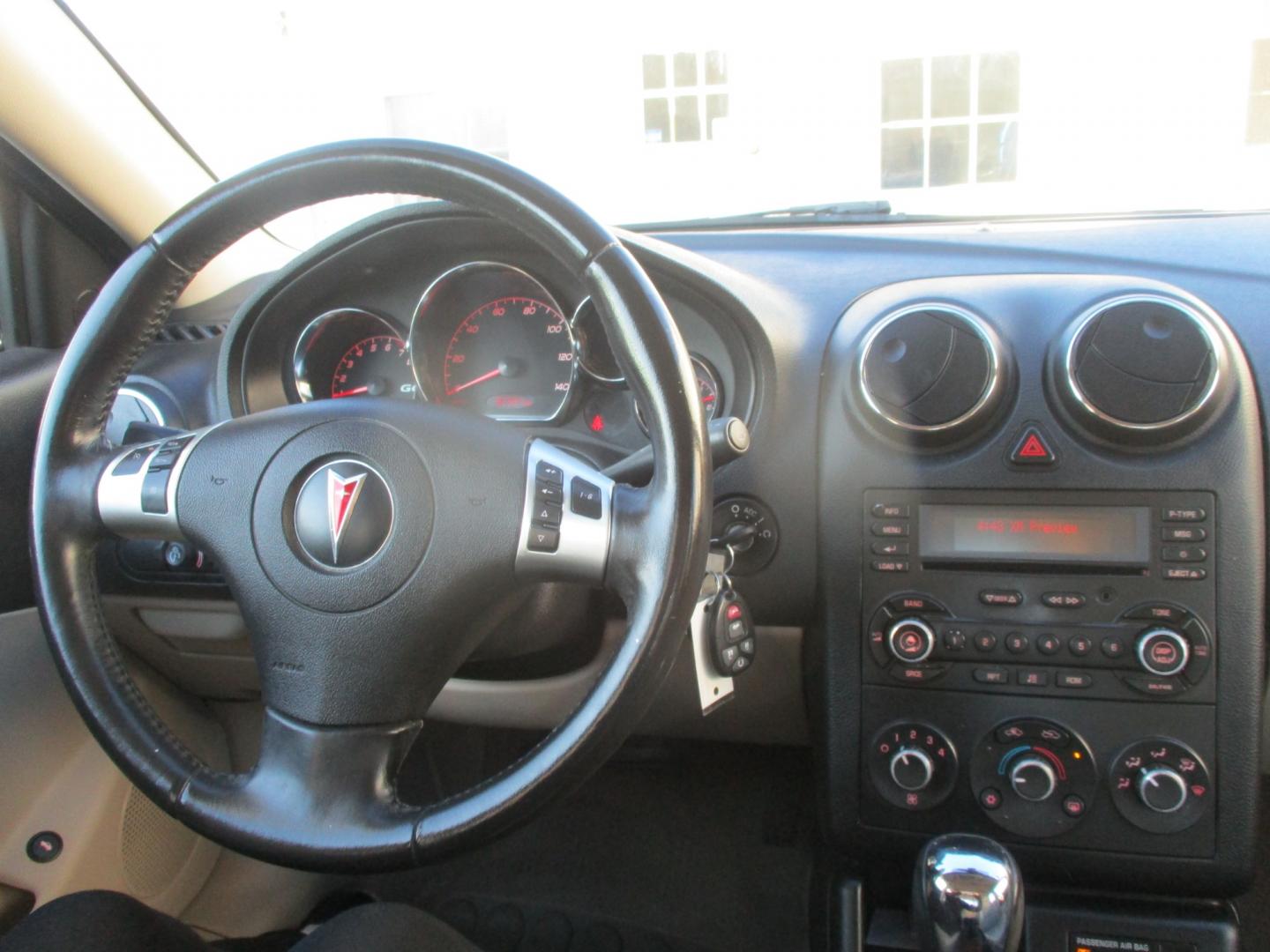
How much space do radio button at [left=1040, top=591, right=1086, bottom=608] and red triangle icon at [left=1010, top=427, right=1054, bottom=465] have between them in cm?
17

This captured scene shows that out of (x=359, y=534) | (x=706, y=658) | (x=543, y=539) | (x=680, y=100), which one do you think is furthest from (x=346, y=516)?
(x=680, y=100)

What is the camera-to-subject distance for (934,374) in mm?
1244

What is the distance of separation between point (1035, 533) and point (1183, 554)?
6.9 inches

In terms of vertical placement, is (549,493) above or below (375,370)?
below

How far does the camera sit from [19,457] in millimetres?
1521

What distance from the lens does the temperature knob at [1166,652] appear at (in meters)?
1.20

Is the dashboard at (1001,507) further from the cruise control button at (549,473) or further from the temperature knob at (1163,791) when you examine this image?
the cruise control button at (549,473)

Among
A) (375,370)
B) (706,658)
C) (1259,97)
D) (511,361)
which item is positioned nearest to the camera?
(706,658)

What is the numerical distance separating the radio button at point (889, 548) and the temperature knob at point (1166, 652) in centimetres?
31

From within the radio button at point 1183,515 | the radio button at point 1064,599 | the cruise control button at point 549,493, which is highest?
the cruise control button at point 549,493

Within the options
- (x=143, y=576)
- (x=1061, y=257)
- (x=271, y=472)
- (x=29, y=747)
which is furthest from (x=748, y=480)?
(x=29, y=747)

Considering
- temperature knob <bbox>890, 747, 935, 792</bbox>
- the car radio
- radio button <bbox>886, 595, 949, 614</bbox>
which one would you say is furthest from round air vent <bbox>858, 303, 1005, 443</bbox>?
temperature knob <bbox>890, 747, 935, 792</bbox>

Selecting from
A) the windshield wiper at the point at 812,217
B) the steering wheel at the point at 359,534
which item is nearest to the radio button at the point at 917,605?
the steering wheel at the point at 359,534

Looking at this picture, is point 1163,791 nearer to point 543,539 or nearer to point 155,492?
point 543,539
